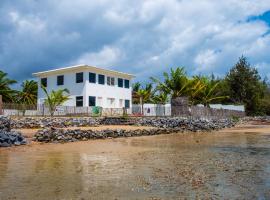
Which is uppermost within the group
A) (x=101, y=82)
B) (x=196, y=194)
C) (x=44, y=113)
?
(x=101, y=82)

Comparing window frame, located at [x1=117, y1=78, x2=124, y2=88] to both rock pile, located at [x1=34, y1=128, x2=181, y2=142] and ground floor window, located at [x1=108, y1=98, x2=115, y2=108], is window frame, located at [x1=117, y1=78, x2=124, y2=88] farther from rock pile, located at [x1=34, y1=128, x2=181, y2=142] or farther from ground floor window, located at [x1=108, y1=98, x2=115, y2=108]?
rock pile, located at [x1=34, y1=128, x2=181, y2=142]

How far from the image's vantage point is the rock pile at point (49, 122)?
1091 inches

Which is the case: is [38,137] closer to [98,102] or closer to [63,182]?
[63,182]

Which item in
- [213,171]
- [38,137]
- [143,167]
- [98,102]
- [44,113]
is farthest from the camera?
[98,102]

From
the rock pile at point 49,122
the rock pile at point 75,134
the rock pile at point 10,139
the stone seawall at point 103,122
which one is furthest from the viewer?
the stone seawall at point 103,122

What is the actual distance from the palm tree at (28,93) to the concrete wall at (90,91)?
34.9ft

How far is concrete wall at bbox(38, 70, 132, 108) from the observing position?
4406 centimetres

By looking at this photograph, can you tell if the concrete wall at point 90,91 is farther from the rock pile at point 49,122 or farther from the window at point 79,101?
the rock pile at point 49,122

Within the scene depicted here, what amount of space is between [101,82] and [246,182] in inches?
1520

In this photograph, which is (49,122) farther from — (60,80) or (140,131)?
(60,80)

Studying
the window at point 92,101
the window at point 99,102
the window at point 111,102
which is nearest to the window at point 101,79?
the window at point 99,102

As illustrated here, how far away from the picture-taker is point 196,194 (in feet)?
23.0

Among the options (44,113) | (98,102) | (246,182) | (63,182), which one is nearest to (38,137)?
(63,182)

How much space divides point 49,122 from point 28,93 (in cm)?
3207
